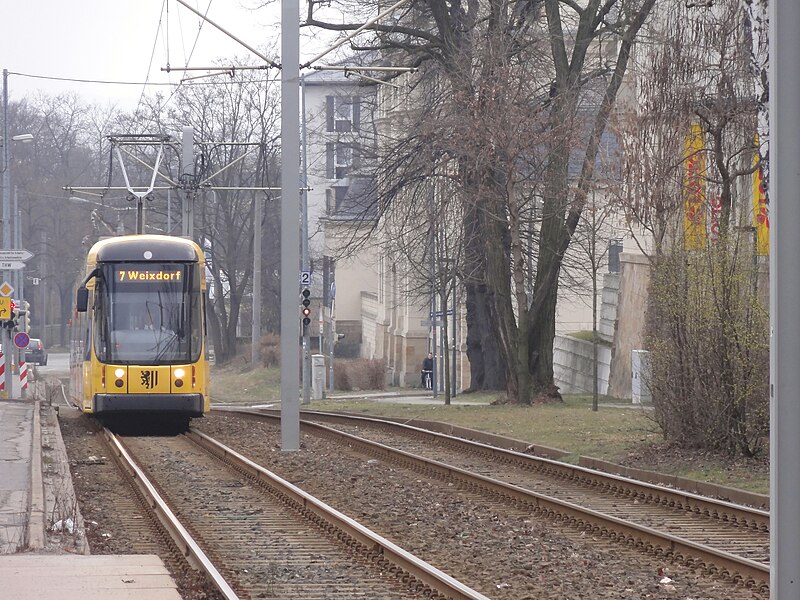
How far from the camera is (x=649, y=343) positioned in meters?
16.5

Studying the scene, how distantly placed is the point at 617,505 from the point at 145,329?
1083 cm

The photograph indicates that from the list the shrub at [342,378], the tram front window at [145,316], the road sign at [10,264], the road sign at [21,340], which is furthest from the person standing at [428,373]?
the tram front window at [145,316]

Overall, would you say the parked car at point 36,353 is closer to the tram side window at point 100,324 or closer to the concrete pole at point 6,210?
the concrete pole at point 6,210

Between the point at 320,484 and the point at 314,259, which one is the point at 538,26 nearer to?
the point at 320,484

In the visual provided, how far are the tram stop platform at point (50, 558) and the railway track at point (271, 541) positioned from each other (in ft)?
1.61

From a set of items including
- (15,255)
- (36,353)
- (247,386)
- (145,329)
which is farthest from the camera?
(36,353)

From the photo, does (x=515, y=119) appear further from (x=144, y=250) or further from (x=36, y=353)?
(x=36, y=353)

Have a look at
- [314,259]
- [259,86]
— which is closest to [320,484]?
[259,86]

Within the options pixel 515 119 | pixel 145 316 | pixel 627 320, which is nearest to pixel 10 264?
pixel 145 316

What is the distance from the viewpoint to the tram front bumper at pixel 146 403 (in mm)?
20797

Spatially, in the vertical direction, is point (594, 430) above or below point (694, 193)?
below

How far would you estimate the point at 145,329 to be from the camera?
21.2m

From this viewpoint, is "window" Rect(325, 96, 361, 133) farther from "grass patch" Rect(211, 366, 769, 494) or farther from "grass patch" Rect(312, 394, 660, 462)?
"grass patch" Rect(312, 394, 660, 462)

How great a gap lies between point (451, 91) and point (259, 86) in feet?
104
